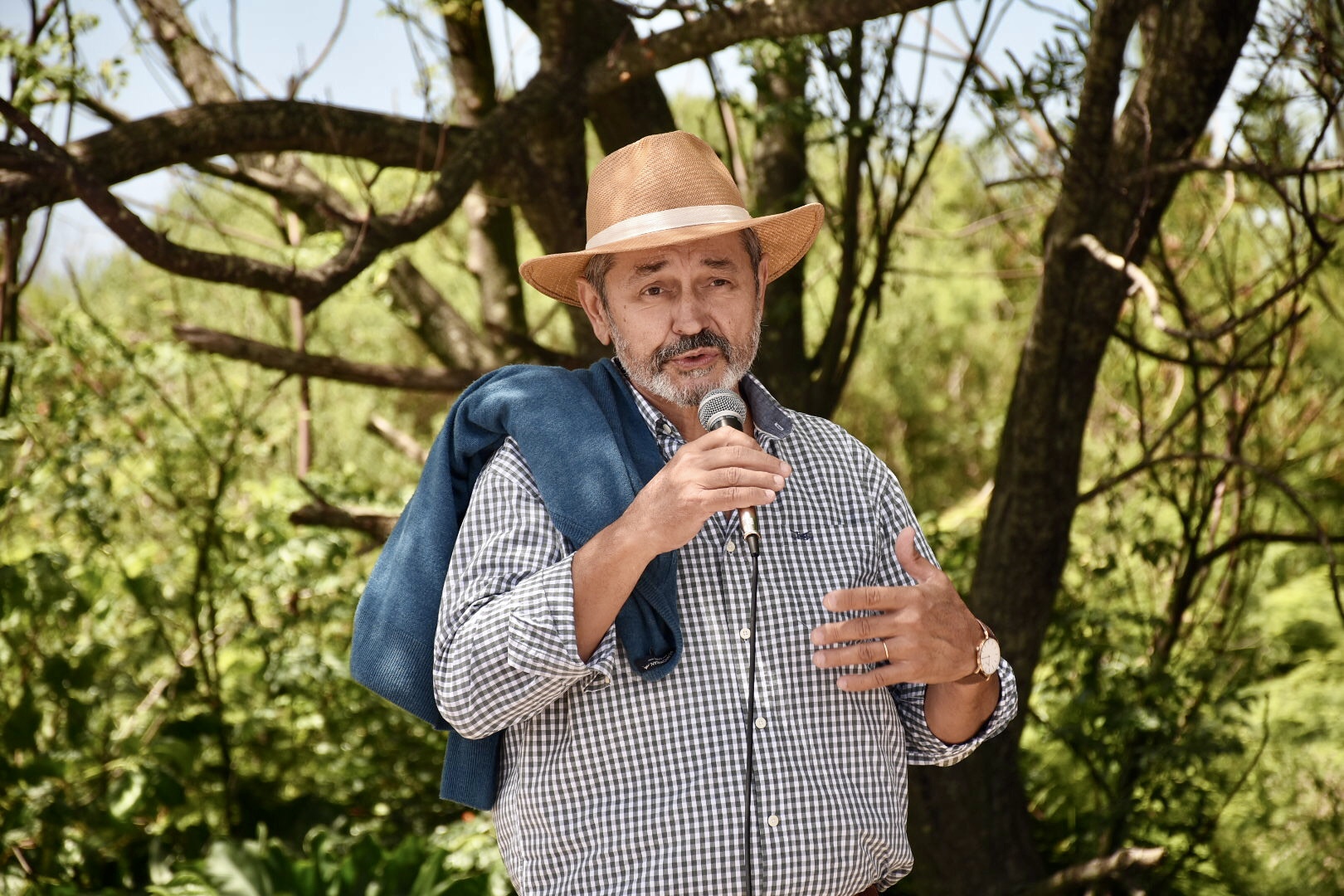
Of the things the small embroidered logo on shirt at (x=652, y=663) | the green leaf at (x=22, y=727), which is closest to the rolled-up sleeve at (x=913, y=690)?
the small embroidered logo on shirt at (x=652, y=663)

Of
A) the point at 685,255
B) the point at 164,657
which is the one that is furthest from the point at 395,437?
the point at 685,255

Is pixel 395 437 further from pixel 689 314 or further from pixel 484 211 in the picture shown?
pixel 689 314

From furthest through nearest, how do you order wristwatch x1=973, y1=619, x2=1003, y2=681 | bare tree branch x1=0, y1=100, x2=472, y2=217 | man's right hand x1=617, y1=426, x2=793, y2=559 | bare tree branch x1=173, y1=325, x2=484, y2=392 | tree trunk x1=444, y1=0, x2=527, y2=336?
1. tree trunk x1=444, y1=0, x2=527, y2=336
2. bare tree branch x1=173, y1=325, x2=484, y2=392
3. bare tree branch x1=0, y1=100, x2=472, y2=217
4. wristwatch x1=973, y1=619, x2=1003, y2=681
5. man's right hand x1=617, y1=426, x2=793, y2=559

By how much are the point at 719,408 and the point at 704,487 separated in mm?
258

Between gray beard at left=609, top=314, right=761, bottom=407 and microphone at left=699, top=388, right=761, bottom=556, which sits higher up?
gray beard at left=609, top=314, right=761, bottom=407

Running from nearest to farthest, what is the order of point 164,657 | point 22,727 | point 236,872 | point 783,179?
point 236,872
point 22,727
point 783,179
point 164,657

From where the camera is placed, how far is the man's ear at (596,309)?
2.06 meters

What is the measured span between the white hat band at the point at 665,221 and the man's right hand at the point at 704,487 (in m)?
0.49

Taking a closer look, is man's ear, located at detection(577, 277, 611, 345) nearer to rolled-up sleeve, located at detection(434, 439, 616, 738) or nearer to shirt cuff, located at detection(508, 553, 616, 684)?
rolled-up sleeve, located at detection(434, 439, 616, 738)

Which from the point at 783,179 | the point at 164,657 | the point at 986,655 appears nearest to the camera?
the point at 986,655

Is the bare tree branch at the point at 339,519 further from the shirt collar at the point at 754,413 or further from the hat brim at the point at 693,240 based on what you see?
the shirt collar at the point at 754,413

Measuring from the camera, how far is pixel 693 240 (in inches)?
75.4

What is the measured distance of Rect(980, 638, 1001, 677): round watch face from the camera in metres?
1.77

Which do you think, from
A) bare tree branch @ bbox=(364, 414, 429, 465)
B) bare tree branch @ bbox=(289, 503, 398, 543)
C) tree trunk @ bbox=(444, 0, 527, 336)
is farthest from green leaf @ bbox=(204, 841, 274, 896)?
tree trunk @ bbox=(444, 0, 527, 336)
